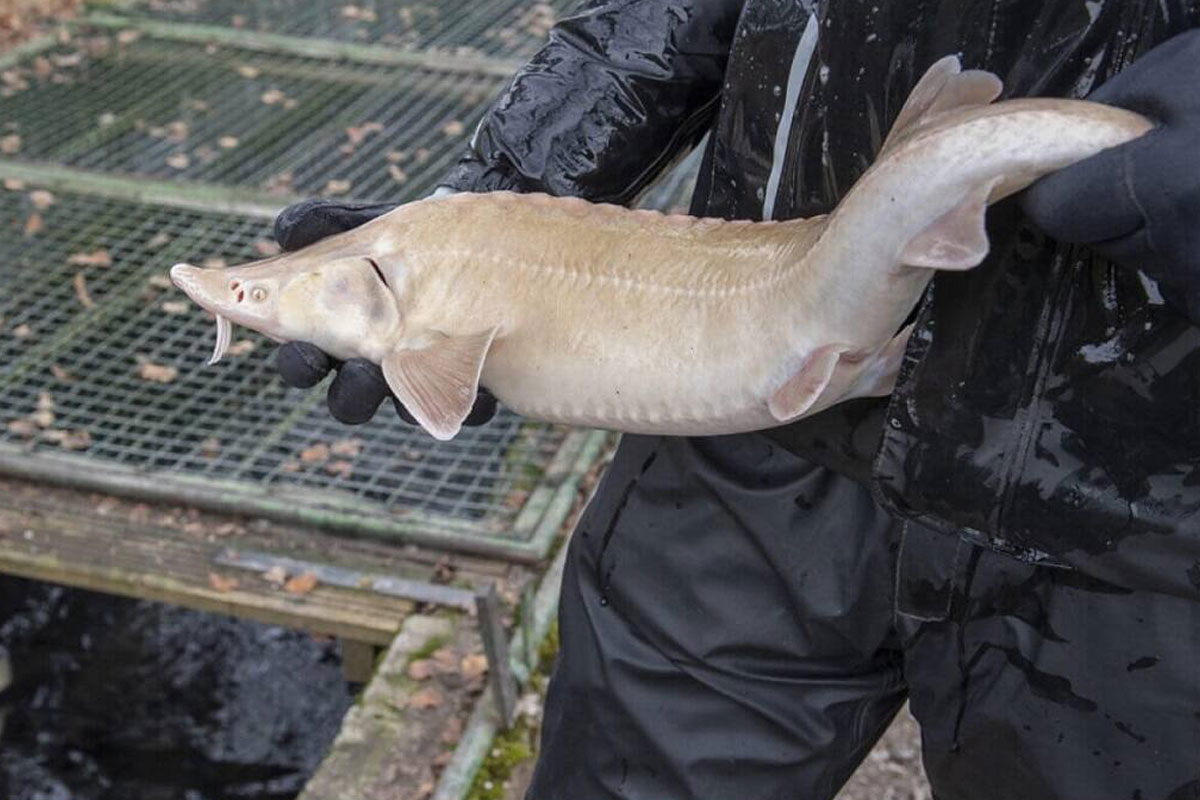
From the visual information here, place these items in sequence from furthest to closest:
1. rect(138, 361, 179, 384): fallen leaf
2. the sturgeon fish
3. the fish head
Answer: rect(138, 361, 179, 384): fallen leaf < the fish head < the sturgeon fish

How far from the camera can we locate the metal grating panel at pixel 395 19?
7.36 m

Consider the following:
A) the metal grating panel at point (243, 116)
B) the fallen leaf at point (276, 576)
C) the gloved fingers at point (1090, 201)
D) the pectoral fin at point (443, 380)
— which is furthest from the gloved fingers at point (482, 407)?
the metal grating panel at point (243, 116)

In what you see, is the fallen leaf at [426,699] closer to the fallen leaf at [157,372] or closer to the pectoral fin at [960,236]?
the fallen leaf at [157,372]

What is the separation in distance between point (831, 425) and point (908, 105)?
1.84 feet

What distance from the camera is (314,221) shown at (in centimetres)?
237

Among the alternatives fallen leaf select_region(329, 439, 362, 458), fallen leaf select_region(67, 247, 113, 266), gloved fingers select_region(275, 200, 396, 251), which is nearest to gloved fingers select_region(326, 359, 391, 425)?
gloved fingers select_region(275, 200, 396, 251)

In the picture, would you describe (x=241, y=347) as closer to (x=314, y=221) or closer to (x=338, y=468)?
(x=338, y=468)

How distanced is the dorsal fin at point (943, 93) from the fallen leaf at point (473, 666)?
7.70 ft

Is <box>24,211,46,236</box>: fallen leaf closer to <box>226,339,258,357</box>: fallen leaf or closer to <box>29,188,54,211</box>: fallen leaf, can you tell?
<box>29,188,54,211</box>: fallen leaf

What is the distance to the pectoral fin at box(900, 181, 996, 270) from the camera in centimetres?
155

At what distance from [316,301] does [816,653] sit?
1.01m

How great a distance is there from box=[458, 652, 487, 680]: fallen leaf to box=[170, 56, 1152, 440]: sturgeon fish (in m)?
1.61

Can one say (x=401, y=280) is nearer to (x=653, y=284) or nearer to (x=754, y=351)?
(x=653, y=284)

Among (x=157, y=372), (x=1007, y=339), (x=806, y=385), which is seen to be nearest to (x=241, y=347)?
(x=157, y=372)
